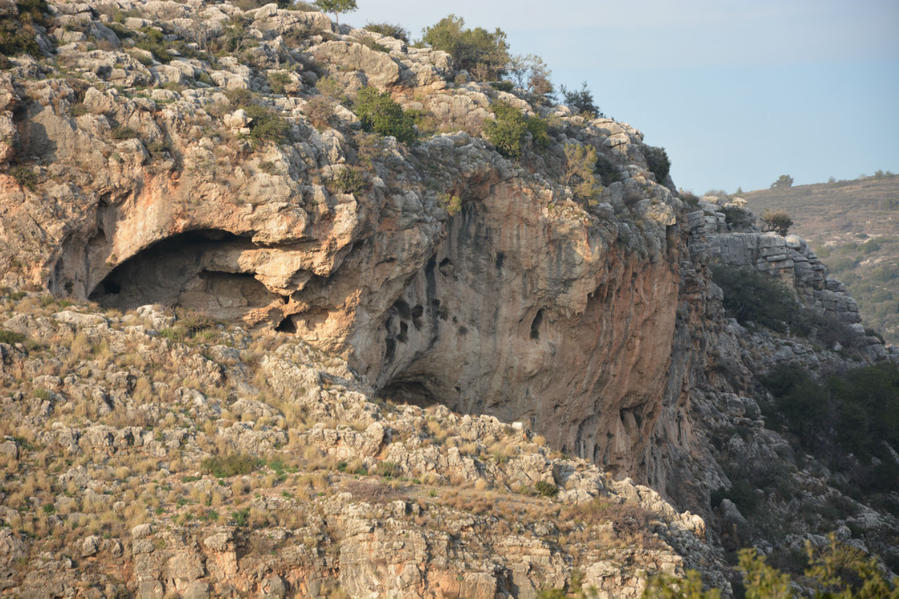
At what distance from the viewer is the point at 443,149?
37.7m

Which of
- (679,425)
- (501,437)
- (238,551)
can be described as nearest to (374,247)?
(501,437)

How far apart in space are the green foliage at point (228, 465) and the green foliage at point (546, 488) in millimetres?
7322

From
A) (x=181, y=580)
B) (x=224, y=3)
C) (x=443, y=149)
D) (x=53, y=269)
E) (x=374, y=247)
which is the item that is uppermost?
(x=224, y=3)

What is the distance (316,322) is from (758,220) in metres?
67.7

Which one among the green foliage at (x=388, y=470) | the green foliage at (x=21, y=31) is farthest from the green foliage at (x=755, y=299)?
the green foliage at (x=21, y=31)

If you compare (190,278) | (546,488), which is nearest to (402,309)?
(190,278)

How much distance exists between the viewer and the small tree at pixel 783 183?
19600cm

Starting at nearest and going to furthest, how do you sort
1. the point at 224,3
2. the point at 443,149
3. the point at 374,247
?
the point at 374,247 → the point at 443,149 → the point at 224,3

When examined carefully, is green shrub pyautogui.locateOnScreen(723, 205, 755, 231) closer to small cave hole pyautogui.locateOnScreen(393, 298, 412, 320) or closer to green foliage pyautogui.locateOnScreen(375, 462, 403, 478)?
small cave hole pyautogui.locateOnScreen(393, 298, 412, 320)

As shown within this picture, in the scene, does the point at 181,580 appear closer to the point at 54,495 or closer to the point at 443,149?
the point at 54,495

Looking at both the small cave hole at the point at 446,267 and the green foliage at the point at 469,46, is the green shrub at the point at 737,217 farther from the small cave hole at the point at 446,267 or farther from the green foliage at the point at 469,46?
the small cave hole at the point at 446,267

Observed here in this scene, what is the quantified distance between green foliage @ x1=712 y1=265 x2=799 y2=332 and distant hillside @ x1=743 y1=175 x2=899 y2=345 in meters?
71.8

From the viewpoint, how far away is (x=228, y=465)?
24797 mm

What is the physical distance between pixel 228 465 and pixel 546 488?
825cm
